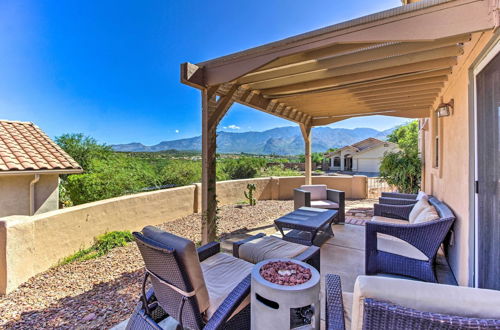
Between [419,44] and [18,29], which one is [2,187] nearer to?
[419,44]

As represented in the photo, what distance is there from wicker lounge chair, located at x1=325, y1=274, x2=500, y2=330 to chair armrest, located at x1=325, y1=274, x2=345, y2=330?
Result: 369mm

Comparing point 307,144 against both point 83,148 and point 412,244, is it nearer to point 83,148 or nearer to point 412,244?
point 412,244

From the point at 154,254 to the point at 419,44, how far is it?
3646 millimetres

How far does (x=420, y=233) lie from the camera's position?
270 centimetres

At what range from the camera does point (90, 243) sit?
4555 millimetres

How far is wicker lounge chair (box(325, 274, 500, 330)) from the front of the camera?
0.87 meters

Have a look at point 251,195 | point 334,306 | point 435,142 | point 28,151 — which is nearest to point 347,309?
point 334,306

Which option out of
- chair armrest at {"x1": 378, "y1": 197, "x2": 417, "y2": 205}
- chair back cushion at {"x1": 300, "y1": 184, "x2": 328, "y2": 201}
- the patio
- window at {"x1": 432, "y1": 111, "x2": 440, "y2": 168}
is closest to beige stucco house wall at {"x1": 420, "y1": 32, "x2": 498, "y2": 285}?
chair armrest at {"x1": 378, "y1": 197, "x2": 417, "y2": 205}

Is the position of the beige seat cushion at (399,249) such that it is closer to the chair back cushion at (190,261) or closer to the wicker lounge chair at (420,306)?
the wicker lounge chair at (420,306)

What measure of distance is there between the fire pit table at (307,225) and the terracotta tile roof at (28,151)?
589 cm

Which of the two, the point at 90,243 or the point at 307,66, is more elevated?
the point at 307,66

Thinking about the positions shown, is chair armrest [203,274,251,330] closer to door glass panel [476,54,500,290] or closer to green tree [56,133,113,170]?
door glass panel [476,54,500,290]

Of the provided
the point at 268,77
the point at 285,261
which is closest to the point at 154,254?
A: the point at 285,261

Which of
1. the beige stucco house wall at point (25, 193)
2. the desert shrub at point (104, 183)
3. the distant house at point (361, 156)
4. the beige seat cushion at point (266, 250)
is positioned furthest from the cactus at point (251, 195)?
the distant house at point (361, 156)
